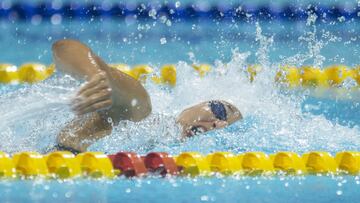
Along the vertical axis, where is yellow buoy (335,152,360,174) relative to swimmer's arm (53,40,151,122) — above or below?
below

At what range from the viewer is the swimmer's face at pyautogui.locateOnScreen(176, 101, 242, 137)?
2912mm

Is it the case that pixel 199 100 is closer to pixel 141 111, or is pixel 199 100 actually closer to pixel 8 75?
pixel 141 111

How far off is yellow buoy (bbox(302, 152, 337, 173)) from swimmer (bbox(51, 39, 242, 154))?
51 centimetres

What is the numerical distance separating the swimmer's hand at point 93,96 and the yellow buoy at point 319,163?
71 cm

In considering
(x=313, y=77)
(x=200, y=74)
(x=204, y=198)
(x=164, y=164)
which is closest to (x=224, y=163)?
(x=164, y=164)

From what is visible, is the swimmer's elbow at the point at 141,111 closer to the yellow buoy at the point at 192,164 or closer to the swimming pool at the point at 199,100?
the swimming pool at the point at 199,100

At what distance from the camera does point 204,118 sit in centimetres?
295

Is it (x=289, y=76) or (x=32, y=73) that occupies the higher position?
(x=289, y=76)

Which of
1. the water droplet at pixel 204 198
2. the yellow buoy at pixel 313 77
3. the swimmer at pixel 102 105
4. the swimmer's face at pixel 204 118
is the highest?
the yellow buoy at pixel 313 77

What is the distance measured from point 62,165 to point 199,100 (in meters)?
1.42

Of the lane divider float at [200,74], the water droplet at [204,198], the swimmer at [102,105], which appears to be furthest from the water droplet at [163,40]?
the water droplet at [204,198]

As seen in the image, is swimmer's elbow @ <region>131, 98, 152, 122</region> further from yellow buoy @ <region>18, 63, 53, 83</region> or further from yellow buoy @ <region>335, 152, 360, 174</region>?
yellow buoy @ <region>18, 63, 53, 83</region>

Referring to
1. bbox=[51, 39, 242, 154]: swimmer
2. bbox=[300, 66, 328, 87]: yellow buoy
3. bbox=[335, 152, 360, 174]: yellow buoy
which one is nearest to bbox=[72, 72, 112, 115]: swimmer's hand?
bbox=[51, 39, 242, 154]: swimmer

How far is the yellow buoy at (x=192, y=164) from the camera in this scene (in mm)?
2418
